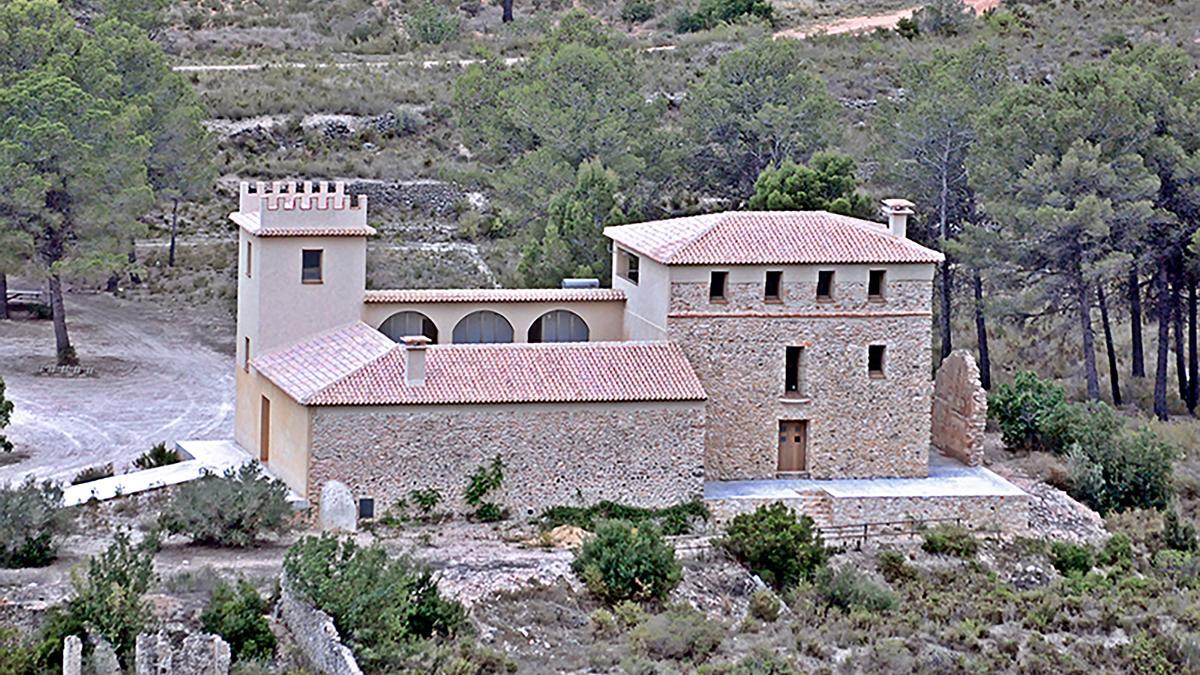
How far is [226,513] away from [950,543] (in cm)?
1309

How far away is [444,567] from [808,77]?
95.8 feet

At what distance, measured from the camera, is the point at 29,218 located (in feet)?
166

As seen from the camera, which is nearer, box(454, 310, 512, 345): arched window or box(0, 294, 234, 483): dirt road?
box(454, 310, 512, 345): arched window

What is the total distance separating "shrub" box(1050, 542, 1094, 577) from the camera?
36.8 meters

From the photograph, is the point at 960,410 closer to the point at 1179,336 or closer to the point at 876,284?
the point at 876,284

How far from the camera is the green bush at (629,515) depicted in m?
36.5

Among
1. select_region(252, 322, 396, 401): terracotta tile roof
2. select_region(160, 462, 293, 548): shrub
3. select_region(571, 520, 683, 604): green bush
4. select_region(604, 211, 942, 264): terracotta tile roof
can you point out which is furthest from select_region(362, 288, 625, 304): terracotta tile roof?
select_region(571, 520, 683, 604): green bush

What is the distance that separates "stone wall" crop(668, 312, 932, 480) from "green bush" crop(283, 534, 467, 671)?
31.3ft

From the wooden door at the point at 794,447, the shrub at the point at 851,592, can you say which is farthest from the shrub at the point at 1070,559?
the wooden door at the point at 794,447

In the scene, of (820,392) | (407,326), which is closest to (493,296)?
(407,326)

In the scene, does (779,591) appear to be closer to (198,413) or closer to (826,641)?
(826,641)

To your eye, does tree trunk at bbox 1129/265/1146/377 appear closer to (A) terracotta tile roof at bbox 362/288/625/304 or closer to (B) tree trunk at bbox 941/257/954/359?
(B) tree trunk at bbox 941/257/954/359

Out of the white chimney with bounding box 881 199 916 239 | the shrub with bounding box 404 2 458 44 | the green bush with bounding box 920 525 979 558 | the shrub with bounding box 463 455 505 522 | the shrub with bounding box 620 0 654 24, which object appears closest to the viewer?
the shrub with bounding box 463 455 505 522

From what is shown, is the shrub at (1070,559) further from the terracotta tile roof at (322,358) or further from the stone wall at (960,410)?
the terracotta tile roof at (322,358)
